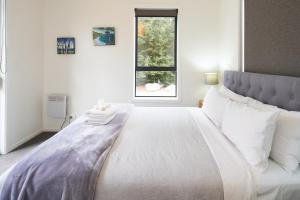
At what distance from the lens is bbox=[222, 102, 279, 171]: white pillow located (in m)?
1.54

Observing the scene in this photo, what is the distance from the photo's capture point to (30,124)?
4.07 m

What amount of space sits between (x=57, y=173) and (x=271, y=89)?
181 cm

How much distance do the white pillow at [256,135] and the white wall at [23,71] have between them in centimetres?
307

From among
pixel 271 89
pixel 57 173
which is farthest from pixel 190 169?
pixel 271 89

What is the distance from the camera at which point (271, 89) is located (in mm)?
2158

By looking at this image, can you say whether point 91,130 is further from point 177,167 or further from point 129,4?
point 129,4

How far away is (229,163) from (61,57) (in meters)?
3.70

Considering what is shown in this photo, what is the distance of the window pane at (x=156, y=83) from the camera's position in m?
4.58

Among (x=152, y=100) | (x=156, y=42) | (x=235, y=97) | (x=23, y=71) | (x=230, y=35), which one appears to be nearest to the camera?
(x=235, y=97)

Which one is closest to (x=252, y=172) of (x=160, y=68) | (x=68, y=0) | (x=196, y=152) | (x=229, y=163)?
(x=229, y=163)

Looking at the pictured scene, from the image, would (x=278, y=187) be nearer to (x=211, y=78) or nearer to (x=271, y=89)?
(x=271, y=89)

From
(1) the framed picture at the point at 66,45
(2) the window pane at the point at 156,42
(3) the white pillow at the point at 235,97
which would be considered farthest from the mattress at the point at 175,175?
(1) the framed picture at the point at 66,45

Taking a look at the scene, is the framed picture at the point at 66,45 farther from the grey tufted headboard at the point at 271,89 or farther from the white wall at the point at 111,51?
the grey tufted headboard at the point at 271,89

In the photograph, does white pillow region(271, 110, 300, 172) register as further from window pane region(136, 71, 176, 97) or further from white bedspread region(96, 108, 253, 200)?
window pane region(136, 71, 176, 97)
